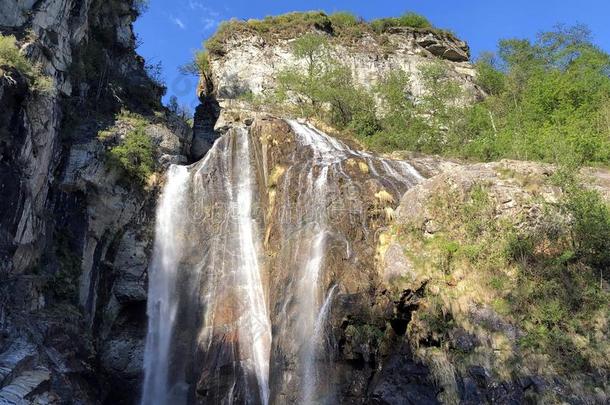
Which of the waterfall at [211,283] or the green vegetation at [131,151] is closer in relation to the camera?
the waterfall at [211,283]

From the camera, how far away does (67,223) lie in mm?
19109

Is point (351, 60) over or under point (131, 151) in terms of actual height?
over

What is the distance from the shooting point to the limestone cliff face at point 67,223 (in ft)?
48.2

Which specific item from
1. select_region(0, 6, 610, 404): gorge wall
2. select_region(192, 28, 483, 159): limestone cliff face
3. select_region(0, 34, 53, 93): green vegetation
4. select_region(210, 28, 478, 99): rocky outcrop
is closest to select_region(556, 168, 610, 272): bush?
select_region(0, 6, 610, 404): gorge wall

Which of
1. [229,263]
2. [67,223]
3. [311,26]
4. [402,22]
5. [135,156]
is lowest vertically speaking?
[229,263]

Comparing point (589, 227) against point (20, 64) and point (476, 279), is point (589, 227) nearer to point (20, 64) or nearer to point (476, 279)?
point (476, 279)

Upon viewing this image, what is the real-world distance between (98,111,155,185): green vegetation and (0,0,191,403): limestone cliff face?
12.6 inches

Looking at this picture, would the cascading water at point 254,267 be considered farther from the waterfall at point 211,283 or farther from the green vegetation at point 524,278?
the green vegetation at point 524,278

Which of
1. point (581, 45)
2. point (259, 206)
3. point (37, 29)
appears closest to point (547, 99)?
point (581, 45)

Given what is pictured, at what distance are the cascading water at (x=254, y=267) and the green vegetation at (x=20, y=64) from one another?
6.90m

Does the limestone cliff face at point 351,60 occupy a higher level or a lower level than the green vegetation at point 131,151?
higher

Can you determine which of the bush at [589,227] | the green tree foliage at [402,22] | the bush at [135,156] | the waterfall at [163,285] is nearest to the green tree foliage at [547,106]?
the bush at [589,227]

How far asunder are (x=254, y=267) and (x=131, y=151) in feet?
25.4

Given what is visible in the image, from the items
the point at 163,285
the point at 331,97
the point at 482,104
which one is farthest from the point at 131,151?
the point at 482,104
